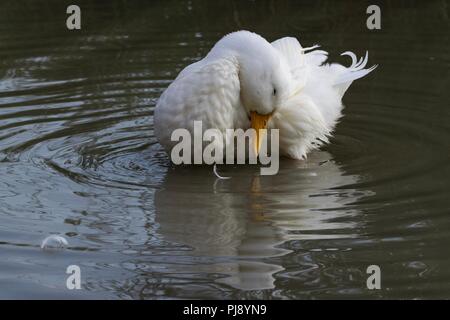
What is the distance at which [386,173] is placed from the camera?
6551mm

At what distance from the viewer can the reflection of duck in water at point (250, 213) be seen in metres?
5.30

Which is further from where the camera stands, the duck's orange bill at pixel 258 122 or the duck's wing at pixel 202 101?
the duck's orange bill at pixel 258 122

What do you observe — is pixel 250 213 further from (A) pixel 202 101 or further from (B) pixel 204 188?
(A) pixel 202 101

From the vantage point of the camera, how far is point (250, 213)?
19.6 feet

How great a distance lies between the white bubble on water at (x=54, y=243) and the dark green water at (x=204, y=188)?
0.05m

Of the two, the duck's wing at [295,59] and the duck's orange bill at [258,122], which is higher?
the duck's wing at [295,59]

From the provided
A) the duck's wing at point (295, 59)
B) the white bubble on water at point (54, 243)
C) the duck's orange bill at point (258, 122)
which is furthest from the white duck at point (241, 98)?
the white bubble on water at point (54, 243)

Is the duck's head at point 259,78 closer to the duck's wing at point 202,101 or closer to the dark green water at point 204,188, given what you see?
the duck's wing at point 202,101

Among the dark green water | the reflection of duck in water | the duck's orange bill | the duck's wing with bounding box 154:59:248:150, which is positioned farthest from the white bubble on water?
the duck's orange bill

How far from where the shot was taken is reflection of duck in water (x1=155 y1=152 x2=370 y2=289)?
530 cm

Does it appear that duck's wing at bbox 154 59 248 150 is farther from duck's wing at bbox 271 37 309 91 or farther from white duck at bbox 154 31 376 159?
duck's wing at bbox 271 37 309 91

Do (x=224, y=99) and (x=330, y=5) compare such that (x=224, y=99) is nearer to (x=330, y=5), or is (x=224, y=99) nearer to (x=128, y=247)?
(x=128, y=247)

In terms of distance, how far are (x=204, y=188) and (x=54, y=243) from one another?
4.17ft

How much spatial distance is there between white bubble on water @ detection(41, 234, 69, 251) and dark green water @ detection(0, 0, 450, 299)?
52mm
